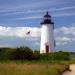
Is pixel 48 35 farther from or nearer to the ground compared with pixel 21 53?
farther from the ground

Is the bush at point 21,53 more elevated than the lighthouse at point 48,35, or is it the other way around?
the lighthouse at point 48,35

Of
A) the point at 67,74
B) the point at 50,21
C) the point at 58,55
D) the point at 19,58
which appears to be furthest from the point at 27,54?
the point at 50,21

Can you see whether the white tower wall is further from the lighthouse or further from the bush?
the bush

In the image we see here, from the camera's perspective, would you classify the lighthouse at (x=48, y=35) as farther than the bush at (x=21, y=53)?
Yes

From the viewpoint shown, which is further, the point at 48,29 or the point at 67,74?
the point at 48,29

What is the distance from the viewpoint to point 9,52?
38.8 meters

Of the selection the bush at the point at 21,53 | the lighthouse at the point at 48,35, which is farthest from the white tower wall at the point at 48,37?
the bush at the point at 21,53

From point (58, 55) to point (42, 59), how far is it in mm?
4134

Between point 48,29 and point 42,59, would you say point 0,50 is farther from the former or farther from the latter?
point 48,29

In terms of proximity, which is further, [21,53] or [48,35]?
[48,35]

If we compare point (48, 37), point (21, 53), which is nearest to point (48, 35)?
point (48, 37)

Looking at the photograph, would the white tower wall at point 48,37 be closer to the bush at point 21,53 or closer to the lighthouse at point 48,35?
the lighthouse at point 48,35

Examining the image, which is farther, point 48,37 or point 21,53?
point 48,37

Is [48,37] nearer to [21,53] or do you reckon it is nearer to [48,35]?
[48,35]
